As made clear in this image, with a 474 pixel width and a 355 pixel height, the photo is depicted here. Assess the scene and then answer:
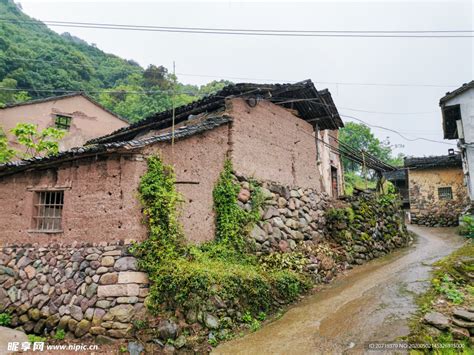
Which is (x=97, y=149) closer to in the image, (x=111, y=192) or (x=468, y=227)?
(x=111, y=192)

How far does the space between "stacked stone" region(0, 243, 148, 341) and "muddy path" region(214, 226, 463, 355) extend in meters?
2.10

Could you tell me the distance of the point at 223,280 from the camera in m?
6.57

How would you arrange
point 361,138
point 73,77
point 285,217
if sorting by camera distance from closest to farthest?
point 285,217 → point 73,77 → point 361,138

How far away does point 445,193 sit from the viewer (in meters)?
19.9

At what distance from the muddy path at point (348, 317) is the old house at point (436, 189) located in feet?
39.4

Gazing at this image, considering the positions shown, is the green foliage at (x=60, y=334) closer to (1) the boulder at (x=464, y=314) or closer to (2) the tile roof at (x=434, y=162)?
(1) the boulder at (x=464, y=314)

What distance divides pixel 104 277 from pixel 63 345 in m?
1.44

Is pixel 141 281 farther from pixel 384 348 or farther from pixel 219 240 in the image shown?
pixel 384 348

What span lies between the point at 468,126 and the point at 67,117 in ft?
70.8

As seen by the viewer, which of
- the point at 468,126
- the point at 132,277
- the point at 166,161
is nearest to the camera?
the point at 132,277

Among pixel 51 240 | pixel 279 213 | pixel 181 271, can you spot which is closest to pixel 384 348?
pixel 181 271

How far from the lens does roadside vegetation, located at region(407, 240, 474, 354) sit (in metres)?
4.83

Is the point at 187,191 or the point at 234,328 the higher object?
the point at 187,191

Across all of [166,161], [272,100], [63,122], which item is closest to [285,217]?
[272,100]
